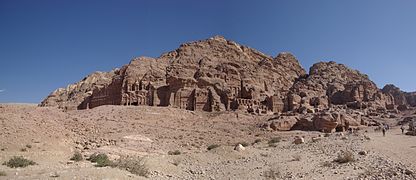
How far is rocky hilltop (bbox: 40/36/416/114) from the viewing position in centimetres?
4984

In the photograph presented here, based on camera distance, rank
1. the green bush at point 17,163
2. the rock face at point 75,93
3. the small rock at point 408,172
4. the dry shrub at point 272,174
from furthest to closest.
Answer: the rock face at point 75,93 < the dry shrub at point 272,174 < the green bush at point 17,163 < the small rock at point 408,172

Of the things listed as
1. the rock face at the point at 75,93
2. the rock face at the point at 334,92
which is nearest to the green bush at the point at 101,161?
the rock face at the point at 334,92

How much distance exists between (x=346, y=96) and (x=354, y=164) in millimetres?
58687

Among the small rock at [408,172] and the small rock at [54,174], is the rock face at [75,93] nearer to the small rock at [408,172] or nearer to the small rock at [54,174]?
the small rock at [54,174]

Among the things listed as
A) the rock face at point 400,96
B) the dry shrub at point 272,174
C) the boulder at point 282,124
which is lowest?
the dry shrub at point 272,174

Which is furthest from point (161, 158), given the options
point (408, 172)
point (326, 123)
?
point (326, 123)

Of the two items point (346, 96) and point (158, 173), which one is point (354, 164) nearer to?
point (158, 173)

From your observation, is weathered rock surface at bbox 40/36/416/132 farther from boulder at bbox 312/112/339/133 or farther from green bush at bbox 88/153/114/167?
green bush at bbox 88/153/114/167

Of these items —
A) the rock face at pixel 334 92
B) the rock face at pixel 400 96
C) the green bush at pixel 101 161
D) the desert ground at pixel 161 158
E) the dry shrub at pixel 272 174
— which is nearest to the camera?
the desert ground at pixel 161 158

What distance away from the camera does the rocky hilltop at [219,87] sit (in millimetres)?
49844

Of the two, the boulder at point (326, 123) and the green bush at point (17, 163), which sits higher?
the boulder at point (326, 123)

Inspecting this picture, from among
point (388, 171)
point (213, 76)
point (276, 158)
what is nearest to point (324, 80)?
point (213, 76)

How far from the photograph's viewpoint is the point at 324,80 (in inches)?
3007

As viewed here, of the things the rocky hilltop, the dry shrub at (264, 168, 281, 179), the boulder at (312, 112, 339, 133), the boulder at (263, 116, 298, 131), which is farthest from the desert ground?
the rocky hilltop
